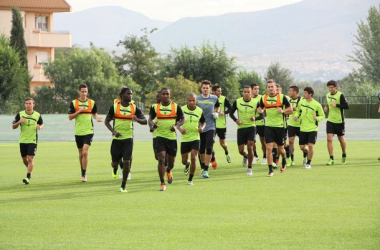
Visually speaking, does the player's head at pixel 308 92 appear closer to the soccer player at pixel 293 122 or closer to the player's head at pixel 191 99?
the soccer player at pixel 293 122

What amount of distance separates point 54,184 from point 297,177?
5374 millimetres

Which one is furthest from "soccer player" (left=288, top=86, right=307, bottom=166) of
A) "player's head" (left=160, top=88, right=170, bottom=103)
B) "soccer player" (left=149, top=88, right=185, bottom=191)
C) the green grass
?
"player's head" (left=160, top=88, right=170, bottom=103)

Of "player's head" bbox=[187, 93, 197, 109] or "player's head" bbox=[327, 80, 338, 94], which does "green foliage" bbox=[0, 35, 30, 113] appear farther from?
"player's head" bbox=[187, 93, 197, 109]

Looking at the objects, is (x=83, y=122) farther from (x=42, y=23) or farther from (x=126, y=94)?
(x=42, y=23)

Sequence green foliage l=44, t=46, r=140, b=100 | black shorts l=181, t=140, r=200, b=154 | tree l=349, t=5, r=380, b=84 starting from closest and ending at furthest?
black shorts l=181, t=140, r=200, b=154 → green foliage l=44, t=46, r=140, b=100 → tree l=349, t=5, r=380, b=84

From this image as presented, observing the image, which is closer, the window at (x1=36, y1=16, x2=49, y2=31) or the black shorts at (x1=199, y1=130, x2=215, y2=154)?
the black shorts at (x1=199, y1=130, x2=215, y2=154)

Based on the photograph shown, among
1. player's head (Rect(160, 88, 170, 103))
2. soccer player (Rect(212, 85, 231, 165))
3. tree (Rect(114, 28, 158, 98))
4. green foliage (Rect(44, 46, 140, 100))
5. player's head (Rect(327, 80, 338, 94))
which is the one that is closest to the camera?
player's head (Rect(160, 88, 170, 103))

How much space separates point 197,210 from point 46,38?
72972mm

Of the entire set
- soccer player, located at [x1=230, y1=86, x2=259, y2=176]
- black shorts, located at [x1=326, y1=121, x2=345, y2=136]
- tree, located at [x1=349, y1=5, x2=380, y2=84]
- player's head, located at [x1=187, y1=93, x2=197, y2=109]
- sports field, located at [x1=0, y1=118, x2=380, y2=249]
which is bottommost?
sports field, located at [x1=0, y1=118, x2=380, y2=249]

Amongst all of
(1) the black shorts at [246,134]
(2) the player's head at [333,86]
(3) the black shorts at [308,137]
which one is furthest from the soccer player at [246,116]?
(2) the player's head at [333,86]

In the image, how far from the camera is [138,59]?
4498 inches

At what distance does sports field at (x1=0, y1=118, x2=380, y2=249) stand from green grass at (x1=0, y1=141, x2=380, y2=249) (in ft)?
0.05

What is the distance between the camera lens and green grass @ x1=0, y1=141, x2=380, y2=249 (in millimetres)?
10312

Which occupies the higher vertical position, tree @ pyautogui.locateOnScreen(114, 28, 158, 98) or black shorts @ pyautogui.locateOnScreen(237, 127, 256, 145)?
tree @ pyautogui.locateOnScreen(114, 28, 158, 98)
